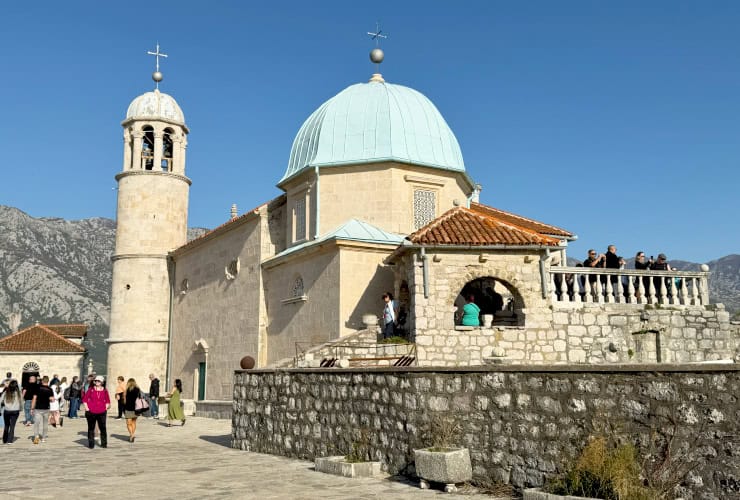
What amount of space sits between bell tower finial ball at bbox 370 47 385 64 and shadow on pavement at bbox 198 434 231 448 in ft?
44.6

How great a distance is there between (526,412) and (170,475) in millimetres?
5440

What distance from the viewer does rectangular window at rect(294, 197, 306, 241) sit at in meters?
22.8

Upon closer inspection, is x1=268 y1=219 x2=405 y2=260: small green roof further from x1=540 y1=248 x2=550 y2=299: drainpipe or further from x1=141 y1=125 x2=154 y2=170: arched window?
x1=141 y1=125 x2=154 y2=170: arched window

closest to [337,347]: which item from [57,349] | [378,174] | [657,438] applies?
[378,174]

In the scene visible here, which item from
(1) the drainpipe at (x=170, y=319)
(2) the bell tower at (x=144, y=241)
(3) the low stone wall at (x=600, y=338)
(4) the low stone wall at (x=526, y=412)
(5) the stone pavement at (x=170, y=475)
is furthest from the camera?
(1) the drainpipe at (x=170, y=319)

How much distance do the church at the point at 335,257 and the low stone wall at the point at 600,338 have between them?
0.15 ft

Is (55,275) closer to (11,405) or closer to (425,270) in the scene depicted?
(11,405)

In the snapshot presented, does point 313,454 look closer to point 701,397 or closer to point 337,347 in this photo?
point 337,347

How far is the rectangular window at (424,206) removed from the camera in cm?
2180

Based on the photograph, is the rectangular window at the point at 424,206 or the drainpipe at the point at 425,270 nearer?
the drainpipe at the point at 425,270

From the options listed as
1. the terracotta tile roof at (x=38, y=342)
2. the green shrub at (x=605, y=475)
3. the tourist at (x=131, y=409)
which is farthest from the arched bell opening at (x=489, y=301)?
the terracotta tile roof at (x=38, y=342)

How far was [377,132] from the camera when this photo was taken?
71.1 feet

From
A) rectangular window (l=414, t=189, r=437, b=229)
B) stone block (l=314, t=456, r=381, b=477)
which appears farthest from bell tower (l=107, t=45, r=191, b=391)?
stone block (l=314, t=456, r=381, b=477)

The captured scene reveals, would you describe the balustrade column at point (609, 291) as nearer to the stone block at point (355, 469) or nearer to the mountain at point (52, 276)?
the stone block at point (355, 469)
